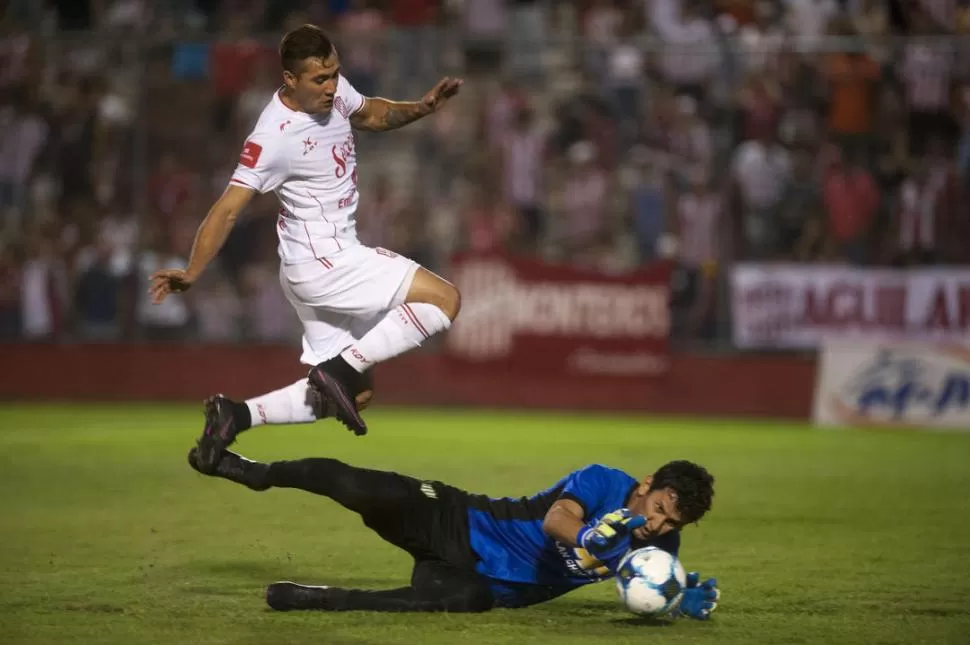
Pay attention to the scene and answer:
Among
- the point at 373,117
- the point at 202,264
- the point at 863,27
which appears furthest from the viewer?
the point at 863,27

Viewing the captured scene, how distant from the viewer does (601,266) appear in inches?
696

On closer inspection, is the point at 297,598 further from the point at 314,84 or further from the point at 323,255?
the point at 314,84

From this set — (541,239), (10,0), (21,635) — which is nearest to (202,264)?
(21,635)

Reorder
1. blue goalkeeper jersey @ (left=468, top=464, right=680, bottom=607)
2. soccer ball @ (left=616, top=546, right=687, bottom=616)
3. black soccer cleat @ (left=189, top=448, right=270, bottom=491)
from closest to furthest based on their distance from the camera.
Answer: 1. soccer ball @ (left=616, top=546, right=687, bottom=616)
2. blue goalkeeper jersey @ (left=468, top=464, right=680, bottom=607)
3. black soccer cleat @ (left=189, top=448, right=270, bottom=491)

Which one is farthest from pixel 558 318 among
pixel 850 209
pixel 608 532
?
pixel 608 532

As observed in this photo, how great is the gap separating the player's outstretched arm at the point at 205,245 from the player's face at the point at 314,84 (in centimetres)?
58

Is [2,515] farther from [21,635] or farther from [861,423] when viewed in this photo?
[861,423]

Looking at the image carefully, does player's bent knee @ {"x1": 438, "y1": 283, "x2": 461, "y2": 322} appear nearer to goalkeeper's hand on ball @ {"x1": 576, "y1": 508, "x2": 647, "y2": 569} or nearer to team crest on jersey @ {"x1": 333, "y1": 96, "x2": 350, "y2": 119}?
team crest on jersey @ {"x1": 333, "y1": 96, "x2": 350, "y2": 119}

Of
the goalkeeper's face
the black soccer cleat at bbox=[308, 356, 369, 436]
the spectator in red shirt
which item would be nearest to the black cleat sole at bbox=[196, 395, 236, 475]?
the black soccer cleat at bbox=[308, 356, 369, 436]

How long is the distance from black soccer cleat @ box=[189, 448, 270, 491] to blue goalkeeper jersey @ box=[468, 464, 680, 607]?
1114mm

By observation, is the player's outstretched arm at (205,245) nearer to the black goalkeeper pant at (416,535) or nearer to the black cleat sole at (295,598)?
the black goalkeeper pant at (416,535)

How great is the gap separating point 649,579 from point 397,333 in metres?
2.34

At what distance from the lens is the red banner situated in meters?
17.7

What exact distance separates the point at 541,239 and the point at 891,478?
6.43 meters
